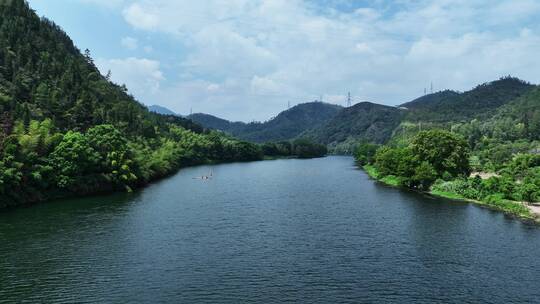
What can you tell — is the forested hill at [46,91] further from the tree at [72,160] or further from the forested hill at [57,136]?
the tree at [72,160]

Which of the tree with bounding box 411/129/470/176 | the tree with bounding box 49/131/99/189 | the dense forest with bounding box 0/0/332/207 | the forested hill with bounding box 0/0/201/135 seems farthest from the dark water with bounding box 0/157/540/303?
the forested hill with bounding box 0/0/201/135

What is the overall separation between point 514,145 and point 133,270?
190406 mm

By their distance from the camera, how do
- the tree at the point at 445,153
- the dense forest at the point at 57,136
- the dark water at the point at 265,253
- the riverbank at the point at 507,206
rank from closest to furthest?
the dark water at the point at 265,253 < the riverbank at the point at 507,206 < the dense forest at the point at 57,136 < the tree at the point at 445,153

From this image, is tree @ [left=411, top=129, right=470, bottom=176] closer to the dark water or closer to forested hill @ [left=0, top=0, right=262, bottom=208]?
the dark water

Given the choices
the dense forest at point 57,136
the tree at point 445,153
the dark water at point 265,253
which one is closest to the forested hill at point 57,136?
the dense forest at point 57,136

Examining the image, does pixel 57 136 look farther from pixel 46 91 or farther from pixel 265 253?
pixel 265 253

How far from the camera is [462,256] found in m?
58.8

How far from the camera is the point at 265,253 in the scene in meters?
60.0

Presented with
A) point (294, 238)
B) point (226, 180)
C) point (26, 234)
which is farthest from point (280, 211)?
point (226, 180)

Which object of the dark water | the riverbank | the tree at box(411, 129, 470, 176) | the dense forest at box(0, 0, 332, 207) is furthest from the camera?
the tree at box(411, 129, 470, 176)

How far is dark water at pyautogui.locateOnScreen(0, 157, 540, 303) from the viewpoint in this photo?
4628 cm

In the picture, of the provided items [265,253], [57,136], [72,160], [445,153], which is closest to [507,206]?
[445,153]

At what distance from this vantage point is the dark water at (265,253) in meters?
46.3

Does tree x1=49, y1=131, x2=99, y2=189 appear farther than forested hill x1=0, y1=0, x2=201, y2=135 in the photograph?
No
